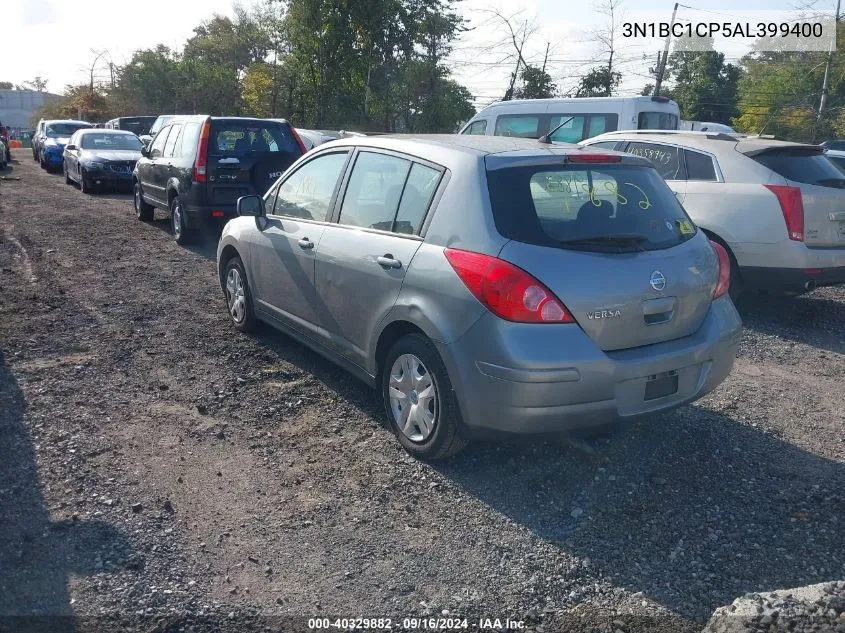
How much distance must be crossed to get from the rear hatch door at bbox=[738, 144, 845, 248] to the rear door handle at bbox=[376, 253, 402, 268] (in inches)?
184

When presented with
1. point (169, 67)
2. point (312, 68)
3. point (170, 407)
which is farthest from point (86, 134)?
point (169, 67)

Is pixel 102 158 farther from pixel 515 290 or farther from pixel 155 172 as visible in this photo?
pixel 515 290

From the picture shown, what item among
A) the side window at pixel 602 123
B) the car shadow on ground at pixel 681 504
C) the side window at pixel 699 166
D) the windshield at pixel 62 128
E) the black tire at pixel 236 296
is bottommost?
the car shadow on ground at pixel 681 504

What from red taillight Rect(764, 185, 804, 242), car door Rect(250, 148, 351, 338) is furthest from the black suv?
red taillight Rect(764, 185, 804, 242)

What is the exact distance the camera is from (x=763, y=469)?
443 cm

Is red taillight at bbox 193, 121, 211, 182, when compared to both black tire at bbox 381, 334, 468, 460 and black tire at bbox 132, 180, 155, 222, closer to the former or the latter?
black tire at bbox 132, 180, 155, 222

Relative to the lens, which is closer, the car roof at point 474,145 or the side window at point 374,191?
the car roof at point 474,145

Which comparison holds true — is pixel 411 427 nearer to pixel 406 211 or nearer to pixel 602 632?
pixel 406 211

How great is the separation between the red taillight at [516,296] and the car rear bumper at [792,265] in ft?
14.4

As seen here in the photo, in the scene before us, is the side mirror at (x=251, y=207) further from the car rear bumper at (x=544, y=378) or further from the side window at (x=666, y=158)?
the side window at (x=666, y=158)

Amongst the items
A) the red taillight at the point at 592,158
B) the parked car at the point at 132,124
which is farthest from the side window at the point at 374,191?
the parked car at the point at 132,124

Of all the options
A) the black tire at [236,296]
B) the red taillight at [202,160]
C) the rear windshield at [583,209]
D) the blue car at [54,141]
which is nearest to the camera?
the rear windshield at [583,209]

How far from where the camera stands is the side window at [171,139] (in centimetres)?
1172

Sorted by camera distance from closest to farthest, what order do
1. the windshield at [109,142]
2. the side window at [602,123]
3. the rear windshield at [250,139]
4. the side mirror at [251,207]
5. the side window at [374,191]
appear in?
the side window at [374,191] → the side mirror at [251,207] → the rear windshield at [250,139] → the side window at [602,123] → the windshield at [109,142]
